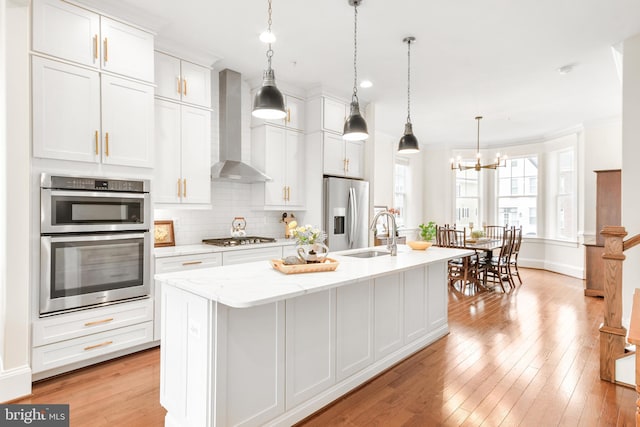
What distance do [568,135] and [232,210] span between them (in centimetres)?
696

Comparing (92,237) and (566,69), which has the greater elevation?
(566,69)

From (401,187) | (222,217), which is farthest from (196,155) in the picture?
(401,187)

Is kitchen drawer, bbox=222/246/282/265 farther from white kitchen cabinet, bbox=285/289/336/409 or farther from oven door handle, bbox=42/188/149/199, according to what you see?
white kitchen cabinet, bbox=285/289/336/409

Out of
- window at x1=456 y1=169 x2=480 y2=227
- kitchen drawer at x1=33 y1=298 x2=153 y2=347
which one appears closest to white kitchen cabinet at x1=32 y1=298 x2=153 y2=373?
kitchen drawer at x1=33 y1=298 x2=153 y2=347

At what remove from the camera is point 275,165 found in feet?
15.2

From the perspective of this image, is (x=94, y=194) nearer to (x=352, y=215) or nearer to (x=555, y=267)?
(x=352, y=215)

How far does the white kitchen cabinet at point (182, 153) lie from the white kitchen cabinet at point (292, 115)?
99 cm

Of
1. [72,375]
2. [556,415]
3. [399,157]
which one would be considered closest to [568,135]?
[399,157]

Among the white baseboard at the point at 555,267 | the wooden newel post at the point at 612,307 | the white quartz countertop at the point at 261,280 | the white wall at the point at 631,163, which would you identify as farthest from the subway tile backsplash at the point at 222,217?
the white baseboard at the point at 555,267

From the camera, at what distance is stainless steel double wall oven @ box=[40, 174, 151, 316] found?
262 centimetres

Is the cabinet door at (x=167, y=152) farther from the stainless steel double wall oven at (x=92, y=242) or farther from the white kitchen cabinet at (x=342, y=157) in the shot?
the white kitchen cabinet at (x=342, y=157)

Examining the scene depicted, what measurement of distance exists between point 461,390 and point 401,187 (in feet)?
20.2

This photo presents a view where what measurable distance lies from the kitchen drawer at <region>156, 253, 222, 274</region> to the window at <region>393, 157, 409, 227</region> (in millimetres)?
5392

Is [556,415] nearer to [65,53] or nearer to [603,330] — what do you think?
[603,330]
